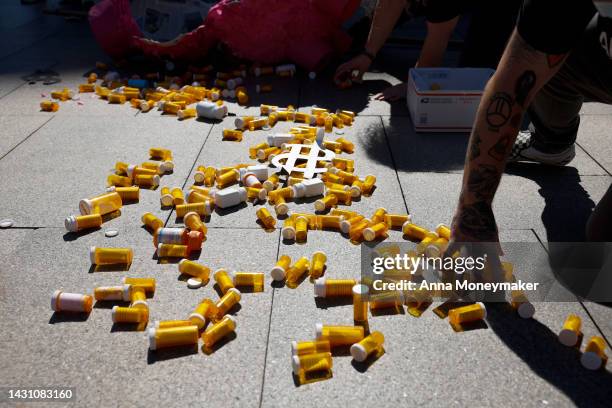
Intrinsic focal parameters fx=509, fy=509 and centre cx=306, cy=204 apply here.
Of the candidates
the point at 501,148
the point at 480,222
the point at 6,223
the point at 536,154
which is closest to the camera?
the point at 501,148

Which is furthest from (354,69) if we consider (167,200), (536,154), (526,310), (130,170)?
(526,310)

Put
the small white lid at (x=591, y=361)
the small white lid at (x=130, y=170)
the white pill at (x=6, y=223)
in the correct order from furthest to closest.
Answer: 1. the small white lid at (x=130, y=170)
2. the white pill at (x=6, y=223)
3. the small white lid at (x=591, y=361)

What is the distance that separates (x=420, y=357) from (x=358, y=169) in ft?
6.76

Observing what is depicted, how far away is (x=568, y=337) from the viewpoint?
252cm

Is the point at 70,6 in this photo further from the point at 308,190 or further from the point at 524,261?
the point at 524,261

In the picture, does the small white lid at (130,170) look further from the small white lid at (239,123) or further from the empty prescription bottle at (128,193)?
the small white lid at (239,123)

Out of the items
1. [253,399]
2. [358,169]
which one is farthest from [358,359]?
[358,169]

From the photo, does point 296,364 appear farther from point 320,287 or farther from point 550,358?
point 550,358

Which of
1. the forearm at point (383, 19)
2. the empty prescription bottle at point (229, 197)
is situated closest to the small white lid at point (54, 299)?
the empty prescription bottle at point (229, 197)

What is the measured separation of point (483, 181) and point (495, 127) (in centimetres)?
29

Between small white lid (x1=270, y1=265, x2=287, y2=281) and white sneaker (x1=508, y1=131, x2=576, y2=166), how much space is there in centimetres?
232

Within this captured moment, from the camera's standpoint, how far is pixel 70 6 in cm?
970

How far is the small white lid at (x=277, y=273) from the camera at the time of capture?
2.92 m

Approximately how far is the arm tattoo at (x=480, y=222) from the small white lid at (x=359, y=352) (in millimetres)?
851
